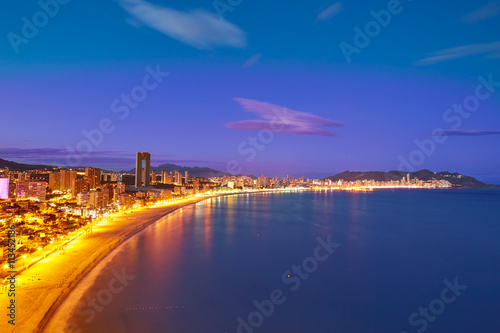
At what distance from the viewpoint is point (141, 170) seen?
232 ft

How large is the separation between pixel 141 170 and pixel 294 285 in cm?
6648

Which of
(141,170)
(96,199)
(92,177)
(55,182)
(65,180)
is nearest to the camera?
(96,199)

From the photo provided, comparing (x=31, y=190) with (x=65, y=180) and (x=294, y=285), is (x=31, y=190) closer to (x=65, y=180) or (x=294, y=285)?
(x=65, y=180)

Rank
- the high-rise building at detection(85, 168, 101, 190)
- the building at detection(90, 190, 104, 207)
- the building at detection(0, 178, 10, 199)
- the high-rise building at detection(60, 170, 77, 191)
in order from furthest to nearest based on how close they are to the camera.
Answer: the high-rise building at detection(85, 168, 101, 190), the high-rise building at detection(60, 170, 77, 191), the building at detection(0, 178, 10, 199), the building at detection(90, 190, 104, 207)

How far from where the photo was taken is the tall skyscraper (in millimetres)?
67812

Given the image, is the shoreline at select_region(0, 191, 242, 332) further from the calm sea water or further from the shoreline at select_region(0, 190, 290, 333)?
the calm sea water

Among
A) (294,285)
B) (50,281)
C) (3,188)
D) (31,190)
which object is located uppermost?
(3,188)

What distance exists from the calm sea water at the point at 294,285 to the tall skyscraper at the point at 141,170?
177 feet

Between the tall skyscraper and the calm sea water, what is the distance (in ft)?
177

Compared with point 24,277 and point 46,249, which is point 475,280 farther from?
Result: point 46,249

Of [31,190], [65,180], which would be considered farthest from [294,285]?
[65,180]

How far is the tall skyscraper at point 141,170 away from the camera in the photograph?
6781 cm

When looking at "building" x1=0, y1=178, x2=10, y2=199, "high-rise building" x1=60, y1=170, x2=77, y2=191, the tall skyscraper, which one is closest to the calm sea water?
"building" x1=0, y1=178, x2=10, y2=199

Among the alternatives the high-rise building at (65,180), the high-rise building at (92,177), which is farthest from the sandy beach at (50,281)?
the high-rise building at (92,177)
